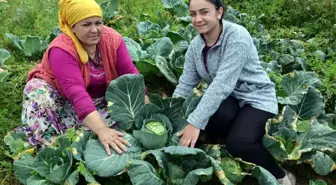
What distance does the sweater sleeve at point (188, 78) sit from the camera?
3.36 m

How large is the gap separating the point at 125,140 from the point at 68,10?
106cm

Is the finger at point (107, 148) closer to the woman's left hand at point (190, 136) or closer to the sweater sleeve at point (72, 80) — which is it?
the sweater sleeve at point (72, 80)

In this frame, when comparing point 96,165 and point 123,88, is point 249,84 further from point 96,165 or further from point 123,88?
point 96,165

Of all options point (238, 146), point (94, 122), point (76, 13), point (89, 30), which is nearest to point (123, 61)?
point (89, 30)

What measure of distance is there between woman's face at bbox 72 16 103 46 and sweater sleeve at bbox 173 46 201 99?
0.71 metres

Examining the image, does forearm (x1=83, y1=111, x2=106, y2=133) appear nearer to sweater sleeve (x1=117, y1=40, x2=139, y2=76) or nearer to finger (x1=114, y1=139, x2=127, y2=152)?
finger (x1=114, y1=139, x2=127, y2=152)

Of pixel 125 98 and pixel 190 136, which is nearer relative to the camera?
pixel 190 136

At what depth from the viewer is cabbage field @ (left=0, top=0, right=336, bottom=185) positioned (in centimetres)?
287

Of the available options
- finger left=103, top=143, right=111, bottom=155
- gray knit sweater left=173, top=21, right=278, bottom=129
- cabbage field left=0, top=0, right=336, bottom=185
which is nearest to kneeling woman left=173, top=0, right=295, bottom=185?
gray knit sweater left=173, top=21, right=278, bottom=129

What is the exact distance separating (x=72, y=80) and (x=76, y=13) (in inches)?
19.4

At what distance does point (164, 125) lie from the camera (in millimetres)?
3107

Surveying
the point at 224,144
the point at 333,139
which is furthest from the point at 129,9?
the point at 333,139

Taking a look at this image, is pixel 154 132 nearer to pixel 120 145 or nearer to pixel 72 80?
pixel 120 145

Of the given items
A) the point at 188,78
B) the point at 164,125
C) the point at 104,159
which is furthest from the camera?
the point at 188,78
